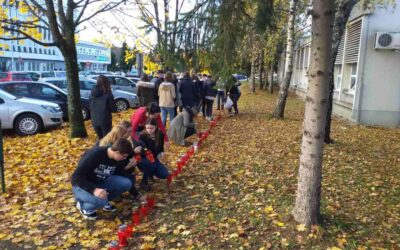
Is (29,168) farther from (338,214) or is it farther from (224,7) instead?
(338,214)

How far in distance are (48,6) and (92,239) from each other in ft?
21.7

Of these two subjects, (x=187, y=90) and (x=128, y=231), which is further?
(x=187, y=90)

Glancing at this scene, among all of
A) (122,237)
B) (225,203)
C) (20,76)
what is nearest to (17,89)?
(225,203)

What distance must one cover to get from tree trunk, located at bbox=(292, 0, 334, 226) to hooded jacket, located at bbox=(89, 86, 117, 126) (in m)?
4.38

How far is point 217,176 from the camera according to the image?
6.46m

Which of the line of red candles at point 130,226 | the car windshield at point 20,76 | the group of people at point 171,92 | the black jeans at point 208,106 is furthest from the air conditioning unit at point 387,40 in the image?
the car windshield at point 20,76

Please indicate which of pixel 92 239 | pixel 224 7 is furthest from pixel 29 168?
pixel 224 7

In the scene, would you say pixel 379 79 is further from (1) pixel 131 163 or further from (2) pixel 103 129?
(1) pixel 131 163

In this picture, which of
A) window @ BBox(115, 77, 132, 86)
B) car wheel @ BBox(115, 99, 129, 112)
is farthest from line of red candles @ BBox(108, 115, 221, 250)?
window @ BBox(115, 77, 132, 86)

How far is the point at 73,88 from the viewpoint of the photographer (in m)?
9.34

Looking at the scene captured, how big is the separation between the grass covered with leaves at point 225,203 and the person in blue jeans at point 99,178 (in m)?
0.30

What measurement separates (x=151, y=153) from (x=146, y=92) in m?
5.61

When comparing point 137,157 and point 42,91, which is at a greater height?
point 42,91

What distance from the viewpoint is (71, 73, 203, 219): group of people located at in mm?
4562
